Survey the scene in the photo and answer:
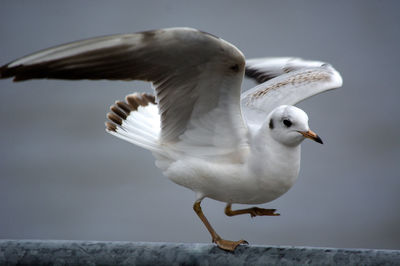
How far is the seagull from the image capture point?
2002mm

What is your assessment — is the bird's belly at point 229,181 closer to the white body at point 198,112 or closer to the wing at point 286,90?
the white body at point 198,112

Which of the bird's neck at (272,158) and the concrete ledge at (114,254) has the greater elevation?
the bird's neck at (272,158)

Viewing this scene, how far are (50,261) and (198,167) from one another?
2.57ft

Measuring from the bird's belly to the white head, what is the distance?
0.47 feet

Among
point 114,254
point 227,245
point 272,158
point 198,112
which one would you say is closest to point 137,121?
point 198,112

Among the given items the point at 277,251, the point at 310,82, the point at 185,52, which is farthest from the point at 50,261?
the point at 310,82

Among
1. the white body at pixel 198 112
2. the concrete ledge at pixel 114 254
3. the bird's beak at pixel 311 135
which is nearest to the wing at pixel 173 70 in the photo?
the white body at pixel 198 112

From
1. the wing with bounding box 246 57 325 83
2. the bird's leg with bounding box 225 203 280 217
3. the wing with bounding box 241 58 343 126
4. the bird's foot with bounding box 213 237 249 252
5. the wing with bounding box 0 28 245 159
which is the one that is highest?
the wing with bounding box 0 28 245 159

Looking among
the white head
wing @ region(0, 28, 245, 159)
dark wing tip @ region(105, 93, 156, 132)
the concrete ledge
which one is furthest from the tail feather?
the concrete ledge

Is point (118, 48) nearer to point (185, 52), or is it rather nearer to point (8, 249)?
point (185, 52)

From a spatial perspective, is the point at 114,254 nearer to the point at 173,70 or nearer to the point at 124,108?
the point at 173,70

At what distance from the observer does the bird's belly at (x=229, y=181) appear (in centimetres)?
229

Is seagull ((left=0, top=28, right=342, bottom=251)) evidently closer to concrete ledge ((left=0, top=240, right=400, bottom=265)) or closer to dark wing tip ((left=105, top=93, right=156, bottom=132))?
dark wing tip ((left=105, top=93, right=156, bottom=132))

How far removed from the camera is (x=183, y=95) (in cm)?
236
